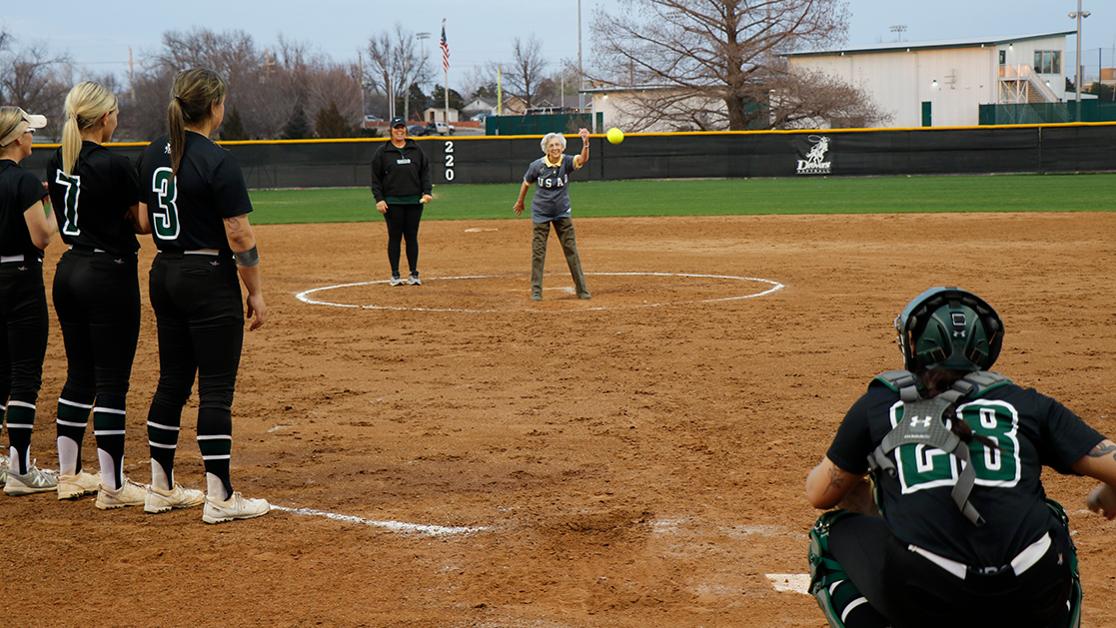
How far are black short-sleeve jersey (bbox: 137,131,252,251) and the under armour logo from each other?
12.2 ft

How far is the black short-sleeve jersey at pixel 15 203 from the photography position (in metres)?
6.64

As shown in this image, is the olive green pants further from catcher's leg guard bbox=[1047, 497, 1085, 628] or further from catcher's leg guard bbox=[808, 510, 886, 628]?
catcher's leg guard bbox=[1047, 497, 1085, 628]

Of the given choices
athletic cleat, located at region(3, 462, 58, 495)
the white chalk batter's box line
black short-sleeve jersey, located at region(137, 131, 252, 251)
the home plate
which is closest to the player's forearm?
black short-sleeve jersey, located at region(137, 131, 252, 251)

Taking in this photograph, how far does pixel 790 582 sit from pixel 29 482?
14.4 feet

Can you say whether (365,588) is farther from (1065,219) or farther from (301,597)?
(1065,219)

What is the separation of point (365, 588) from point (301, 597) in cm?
28

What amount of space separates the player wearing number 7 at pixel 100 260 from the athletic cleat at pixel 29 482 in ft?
2.07

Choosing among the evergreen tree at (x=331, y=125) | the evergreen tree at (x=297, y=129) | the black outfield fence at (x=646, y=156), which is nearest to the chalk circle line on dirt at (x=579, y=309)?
the black outfield fence at (x=646, y=156)

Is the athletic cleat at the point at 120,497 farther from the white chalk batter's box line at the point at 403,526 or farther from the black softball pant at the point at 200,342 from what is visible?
the white chalk batter's box line at the point at 403,526

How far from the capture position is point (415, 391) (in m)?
9.33

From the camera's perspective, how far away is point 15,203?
21.9 ft

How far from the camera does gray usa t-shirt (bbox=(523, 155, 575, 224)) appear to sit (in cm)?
1363

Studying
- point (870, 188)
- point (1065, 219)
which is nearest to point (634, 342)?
point (1065, 219)

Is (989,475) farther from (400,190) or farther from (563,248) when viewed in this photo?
(400,190)
